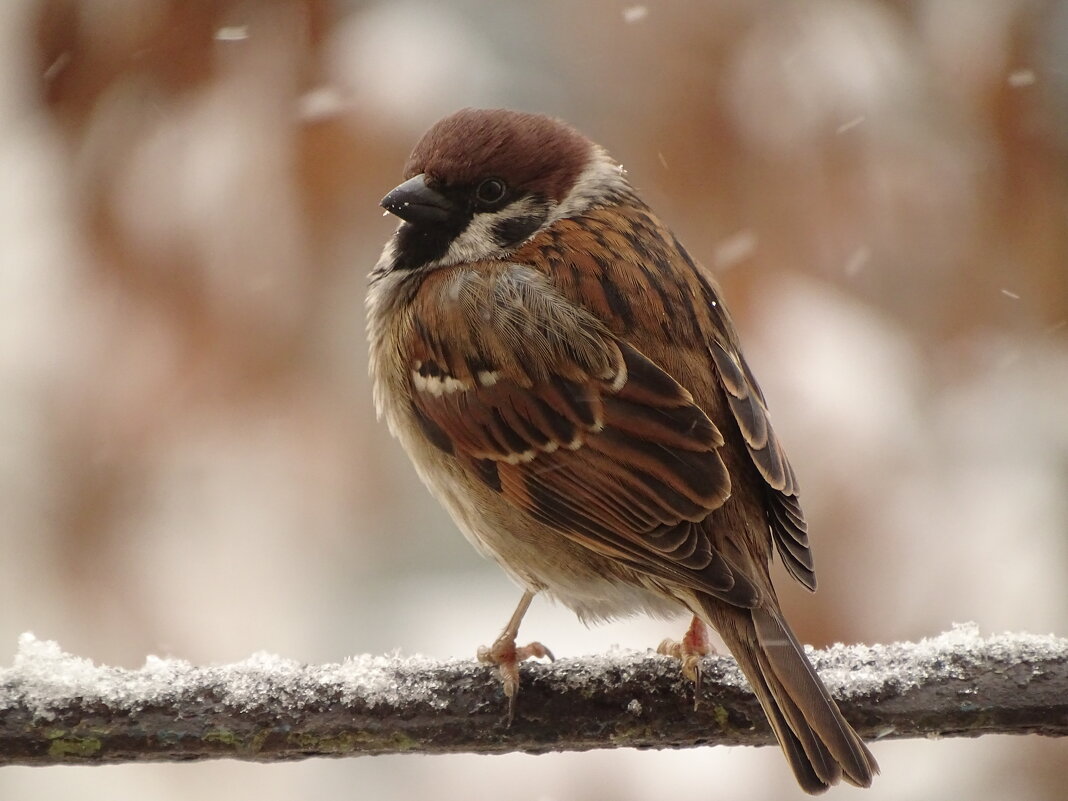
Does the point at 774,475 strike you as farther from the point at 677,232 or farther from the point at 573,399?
the point at 677,232

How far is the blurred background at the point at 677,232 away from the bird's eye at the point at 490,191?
3.43ft

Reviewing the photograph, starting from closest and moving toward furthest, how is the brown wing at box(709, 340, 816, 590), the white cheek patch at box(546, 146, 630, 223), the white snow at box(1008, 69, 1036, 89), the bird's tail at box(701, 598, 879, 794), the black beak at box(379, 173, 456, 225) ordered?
the bird's tail at box(701, 598, 879, 794)
the brown wing at box(709, 340, 816, 590)
the black beak at box(379, 173, 456, 225)
the white cheek patch at box(546, 146, 630, 223)
the white snow at box(1008, 69, 1036, 89)

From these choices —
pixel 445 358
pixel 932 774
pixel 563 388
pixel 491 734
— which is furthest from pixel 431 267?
pixel 932 774

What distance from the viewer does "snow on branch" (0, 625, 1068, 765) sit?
7.32 feet

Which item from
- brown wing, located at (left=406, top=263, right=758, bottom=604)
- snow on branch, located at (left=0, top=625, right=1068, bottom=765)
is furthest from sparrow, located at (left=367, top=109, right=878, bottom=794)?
snow on branch, located at (left=0, top=625, right=1068, bottom=765)

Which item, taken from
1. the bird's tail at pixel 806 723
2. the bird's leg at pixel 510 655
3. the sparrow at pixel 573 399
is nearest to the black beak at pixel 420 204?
the sparrow at pixel 573 399

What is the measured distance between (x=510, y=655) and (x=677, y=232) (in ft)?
6.01

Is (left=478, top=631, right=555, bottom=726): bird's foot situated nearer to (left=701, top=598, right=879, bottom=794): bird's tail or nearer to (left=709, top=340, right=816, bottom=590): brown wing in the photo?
(left=701, top=598, right=879, bottom=794): bird's tail

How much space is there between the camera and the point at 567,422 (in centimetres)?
265

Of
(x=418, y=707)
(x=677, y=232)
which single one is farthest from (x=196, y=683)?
(x=677, y=232)

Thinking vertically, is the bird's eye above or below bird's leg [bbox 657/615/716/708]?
above

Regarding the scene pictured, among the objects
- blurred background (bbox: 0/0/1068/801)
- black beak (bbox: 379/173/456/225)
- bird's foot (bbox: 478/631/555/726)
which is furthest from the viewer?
blurred background (bbox: 0/0/1068/801)

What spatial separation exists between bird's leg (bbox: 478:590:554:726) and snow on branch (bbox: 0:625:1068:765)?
3 centimetres

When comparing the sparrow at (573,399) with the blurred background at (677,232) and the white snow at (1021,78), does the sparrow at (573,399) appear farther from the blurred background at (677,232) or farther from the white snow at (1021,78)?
the white snow at (1021,78)
